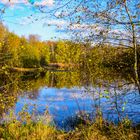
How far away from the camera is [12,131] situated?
8.66 m

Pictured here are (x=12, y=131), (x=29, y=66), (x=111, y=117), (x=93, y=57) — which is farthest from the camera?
(x=29, y=66)

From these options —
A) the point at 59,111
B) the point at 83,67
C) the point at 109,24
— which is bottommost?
the point at 59,111

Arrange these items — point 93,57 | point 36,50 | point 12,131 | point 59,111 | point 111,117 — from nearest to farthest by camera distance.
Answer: point 12,131 < point 93,57 < point 111,117 < point 59,111 < point 36,50

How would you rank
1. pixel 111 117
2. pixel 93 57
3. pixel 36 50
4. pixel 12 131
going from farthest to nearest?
1. pixel 36 50
2. pixel 111 117
3. pixel 93 57
4. pixel 12 131

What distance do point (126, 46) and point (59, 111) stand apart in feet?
20.1

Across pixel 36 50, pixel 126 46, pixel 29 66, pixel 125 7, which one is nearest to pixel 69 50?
pixel 126 46

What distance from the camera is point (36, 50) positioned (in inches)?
3036

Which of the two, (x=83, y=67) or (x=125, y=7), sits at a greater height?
(x=125, y=7)

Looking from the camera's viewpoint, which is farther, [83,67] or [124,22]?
[83,67]

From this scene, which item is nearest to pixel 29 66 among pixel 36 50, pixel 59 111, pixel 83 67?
pixel 36 50

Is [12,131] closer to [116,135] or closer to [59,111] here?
[116,135]

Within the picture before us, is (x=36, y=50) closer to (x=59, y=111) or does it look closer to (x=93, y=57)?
(x=59, y=111)

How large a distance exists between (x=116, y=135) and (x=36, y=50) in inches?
2739

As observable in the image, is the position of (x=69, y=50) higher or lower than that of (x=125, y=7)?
lower
